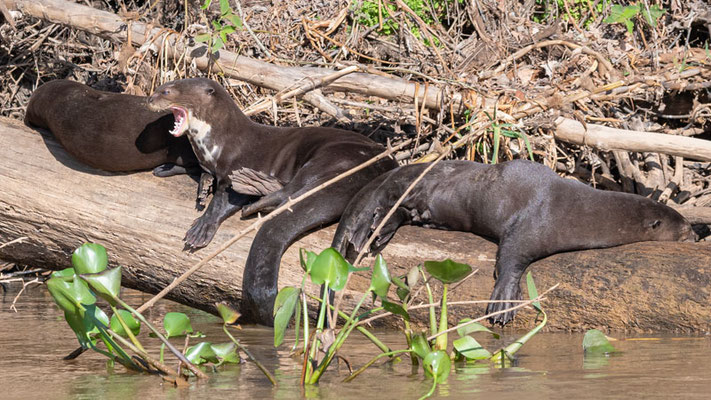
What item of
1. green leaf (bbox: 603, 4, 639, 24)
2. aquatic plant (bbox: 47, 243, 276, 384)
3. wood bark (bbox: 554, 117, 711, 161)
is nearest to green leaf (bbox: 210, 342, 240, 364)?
aquatic plant (bbox: 47, 243, 276, 384)

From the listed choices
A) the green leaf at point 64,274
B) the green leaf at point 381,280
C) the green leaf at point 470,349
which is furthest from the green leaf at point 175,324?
the green leaf at point 470,349

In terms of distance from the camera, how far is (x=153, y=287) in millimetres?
4332

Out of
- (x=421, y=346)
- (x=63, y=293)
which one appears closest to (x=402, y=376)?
(x=421, y=346)

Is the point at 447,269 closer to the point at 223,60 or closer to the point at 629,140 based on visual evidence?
the point at 629,140

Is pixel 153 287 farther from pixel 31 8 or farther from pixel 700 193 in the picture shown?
pixel 700 193

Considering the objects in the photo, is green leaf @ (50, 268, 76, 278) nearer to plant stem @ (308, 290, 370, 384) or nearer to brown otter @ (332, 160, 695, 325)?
plant stem @ (308, 290, 370, 384)

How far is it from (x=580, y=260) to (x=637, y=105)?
8.85 ft

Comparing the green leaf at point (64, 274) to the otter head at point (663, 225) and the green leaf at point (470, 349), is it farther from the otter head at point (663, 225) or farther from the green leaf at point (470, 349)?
the otter head at point (663, 225)

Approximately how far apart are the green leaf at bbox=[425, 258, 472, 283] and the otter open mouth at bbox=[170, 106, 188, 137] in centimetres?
225

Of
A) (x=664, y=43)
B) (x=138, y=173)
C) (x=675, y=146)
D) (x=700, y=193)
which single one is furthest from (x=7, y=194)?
(x=664, y=43)

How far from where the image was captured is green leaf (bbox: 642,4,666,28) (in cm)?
642

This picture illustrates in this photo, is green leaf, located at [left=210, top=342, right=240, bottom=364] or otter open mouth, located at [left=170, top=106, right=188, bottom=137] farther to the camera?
otter open mouth, located at [left=170, top=106, right=188, bottom=137]

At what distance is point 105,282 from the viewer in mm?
2682

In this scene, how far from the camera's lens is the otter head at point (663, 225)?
3.89 meters
